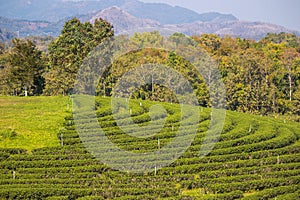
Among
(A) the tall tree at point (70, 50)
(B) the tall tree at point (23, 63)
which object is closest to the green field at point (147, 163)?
(B) the tall tree at point (23, 63)

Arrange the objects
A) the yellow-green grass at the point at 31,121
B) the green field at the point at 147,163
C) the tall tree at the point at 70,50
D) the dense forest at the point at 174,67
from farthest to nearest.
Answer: the dense forest at the point at 174,67 → the tall tree at the point at 70,50 → the yellow-green grass at the point at 31,121 → the green field at the point at 147,163

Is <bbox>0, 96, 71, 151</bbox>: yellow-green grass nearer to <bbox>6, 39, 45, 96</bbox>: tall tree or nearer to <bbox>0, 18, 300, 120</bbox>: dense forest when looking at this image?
<bbox>6, 39, 45, 96</bbox>: tall tree

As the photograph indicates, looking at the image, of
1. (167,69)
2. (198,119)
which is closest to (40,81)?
(167,69)

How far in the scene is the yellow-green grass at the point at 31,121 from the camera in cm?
3791

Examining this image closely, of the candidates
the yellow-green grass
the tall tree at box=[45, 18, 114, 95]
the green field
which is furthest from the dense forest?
the green field

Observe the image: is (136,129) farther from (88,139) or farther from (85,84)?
(85,84)

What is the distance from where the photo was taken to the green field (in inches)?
1174

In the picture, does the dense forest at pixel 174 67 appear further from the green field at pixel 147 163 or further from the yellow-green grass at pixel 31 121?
the green field at pixel 147 163

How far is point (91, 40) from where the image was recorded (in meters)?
69.9

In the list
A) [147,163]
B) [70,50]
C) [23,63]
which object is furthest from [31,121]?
[70,50]

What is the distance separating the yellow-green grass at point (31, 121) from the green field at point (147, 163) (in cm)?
8

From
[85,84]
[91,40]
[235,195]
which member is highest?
[91,40]

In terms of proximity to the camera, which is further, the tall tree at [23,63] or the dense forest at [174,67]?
the dense forest at [174,67]

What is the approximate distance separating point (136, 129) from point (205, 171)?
29.8 ft
